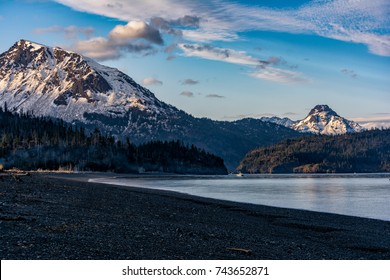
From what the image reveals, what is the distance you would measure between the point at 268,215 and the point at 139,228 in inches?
783

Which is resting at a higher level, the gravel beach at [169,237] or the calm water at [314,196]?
the gravel beach at [169,237]

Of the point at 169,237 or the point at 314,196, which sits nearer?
the point at 169,237

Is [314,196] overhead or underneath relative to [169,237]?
underneath

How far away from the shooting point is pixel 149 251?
62.8 ft

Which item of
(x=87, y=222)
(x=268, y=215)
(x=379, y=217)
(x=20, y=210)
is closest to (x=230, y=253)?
(x=87, y=222)

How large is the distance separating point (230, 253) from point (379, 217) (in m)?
29.2

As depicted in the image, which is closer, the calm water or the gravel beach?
the gravel beach

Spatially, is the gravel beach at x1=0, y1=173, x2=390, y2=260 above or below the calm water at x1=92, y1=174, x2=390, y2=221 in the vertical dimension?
above

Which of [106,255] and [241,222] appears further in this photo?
[241,222]

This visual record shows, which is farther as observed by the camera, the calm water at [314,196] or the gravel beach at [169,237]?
the calm water at [314,196]
